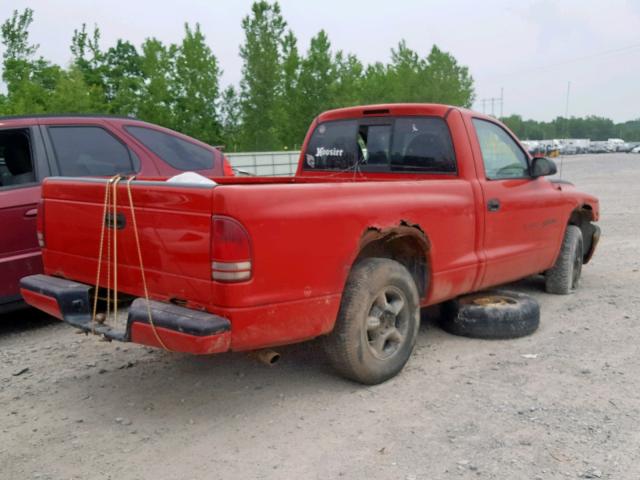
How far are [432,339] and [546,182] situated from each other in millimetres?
1989

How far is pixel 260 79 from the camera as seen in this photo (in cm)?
2370

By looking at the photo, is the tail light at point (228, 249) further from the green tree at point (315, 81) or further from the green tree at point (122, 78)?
the green tree at point (315, 81)

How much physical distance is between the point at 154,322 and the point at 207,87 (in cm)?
1878

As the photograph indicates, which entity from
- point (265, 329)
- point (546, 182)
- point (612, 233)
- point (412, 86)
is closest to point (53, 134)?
point (265, 329)

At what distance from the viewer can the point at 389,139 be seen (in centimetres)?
542

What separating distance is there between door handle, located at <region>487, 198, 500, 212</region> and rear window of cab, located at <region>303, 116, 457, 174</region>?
15.4 inches

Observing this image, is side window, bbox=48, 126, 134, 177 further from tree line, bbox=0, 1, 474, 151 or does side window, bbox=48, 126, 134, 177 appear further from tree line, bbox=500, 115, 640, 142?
tree line, bbox=500, 115, 640, 142

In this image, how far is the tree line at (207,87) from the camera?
19312 mm

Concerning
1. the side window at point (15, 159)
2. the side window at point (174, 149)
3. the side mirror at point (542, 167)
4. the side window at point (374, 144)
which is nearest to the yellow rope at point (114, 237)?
the side window at point (15, 159)

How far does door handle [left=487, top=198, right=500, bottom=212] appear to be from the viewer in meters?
5.09

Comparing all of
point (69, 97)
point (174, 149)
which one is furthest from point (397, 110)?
point (69, 97)

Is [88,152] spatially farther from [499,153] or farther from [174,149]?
[499,153]

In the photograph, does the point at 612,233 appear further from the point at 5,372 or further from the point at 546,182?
the point at 5,372

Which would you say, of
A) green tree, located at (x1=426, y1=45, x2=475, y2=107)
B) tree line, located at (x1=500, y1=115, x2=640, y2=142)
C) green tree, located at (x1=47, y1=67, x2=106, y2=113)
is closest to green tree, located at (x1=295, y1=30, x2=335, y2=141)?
green tree, located at (x1=47, y1=67, x2=106, y2=113)
